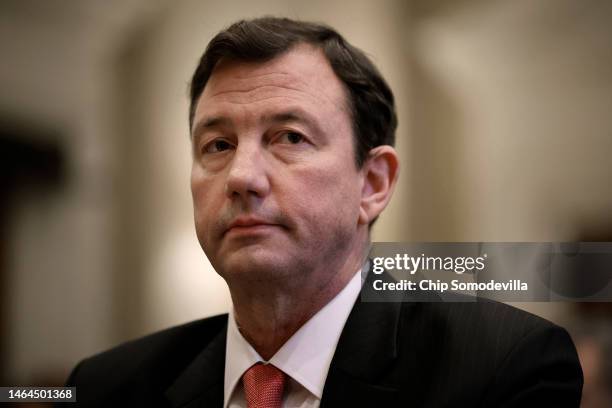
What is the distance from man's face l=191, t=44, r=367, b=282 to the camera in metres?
1.39

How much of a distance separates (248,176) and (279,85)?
0.24 m

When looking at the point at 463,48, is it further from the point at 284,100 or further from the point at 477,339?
the point at 477,339

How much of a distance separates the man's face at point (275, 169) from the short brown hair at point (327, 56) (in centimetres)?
2

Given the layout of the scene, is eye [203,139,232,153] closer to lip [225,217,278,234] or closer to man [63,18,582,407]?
man [63,18,582,407]

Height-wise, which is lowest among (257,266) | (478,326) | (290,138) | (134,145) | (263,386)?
(263,386)

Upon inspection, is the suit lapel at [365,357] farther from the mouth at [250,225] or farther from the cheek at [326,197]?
the mouth at [250,225]

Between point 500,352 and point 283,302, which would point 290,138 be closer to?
point 283,302

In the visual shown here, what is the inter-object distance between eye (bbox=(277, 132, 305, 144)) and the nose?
6 cm

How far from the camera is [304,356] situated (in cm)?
147

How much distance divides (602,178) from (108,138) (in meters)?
1.52

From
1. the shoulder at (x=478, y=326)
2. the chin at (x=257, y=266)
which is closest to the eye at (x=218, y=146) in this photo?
the chin at (x=257, y=266)

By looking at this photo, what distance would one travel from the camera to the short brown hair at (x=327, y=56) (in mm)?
1511

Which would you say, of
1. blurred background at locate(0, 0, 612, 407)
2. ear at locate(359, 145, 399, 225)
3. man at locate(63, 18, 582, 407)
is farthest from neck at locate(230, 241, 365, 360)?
blurred background at locate(0, 0, 612, 407)

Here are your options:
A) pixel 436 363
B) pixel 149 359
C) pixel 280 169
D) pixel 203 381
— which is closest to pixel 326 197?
pixel 280 169
